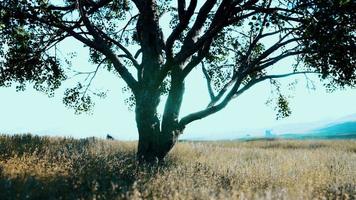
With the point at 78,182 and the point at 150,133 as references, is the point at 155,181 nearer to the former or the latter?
the point at 78,182

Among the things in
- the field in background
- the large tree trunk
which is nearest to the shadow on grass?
the field in background

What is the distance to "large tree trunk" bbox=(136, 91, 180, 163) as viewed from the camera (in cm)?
1591

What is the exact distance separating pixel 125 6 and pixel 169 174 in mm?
12556

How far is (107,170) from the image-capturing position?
37.9 feet

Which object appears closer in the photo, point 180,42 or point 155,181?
point 155,181

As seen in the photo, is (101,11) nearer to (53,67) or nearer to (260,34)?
(53,67)

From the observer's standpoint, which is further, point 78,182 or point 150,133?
point 150,133

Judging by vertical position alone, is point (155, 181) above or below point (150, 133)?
below

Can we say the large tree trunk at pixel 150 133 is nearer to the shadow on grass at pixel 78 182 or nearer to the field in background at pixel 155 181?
the field in background at pixel 155 181

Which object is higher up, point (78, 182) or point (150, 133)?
point (150, 133)

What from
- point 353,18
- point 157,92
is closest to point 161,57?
point 157,92

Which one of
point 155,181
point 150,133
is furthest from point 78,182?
point 150,133

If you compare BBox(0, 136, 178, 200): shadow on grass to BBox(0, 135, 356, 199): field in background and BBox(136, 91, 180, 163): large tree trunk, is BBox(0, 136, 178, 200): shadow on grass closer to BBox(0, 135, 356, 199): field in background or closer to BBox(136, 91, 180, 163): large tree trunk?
BBox(0, 135, 356, 199): field in background

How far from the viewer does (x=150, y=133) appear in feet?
52.3
